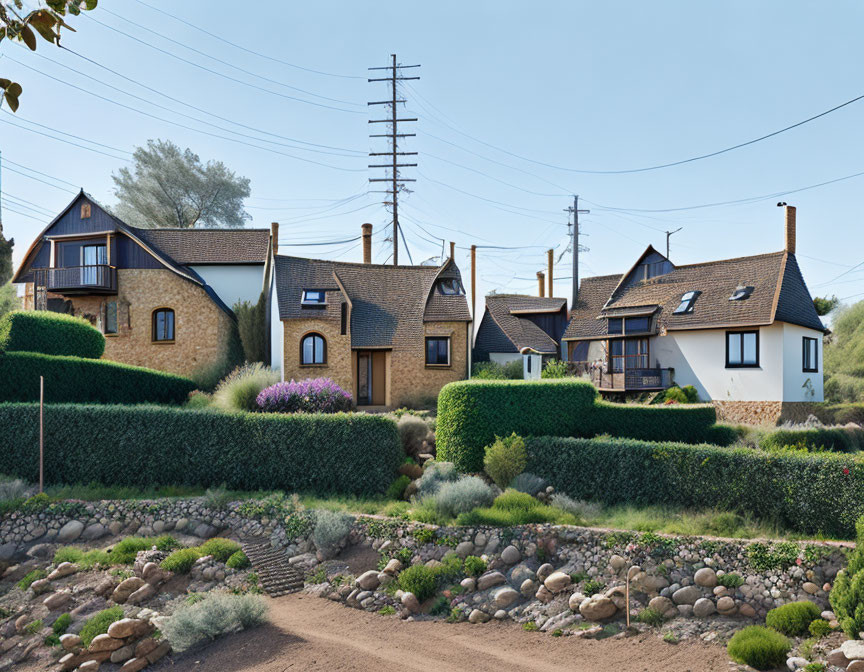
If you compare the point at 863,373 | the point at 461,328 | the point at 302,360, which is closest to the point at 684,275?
the point at 461,328

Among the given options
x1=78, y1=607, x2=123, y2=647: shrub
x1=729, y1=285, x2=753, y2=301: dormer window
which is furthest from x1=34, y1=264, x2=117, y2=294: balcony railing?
x1=729, y1=285, x2=753, y2=301: dormer window

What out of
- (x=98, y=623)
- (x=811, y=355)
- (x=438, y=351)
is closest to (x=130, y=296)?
(x=438, y=351)

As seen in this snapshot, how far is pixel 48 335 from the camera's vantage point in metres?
18.3

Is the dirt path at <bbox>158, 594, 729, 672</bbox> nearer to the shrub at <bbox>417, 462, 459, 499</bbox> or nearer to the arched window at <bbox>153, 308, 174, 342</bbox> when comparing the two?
the shrub at <bbox>417, 462, 459, 499</bbox>

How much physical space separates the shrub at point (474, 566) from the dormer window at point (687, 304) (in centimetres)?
1876

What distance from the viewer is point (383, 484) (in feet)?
48.1

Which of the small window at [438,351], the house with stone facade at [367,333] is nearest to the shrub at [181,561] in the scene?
the house with stone facade at [367,333]

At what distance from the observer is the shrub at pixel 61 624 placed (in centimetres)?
1003

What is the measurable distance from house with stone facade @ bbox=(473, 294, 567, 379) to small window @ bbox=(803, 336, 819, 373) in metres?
10.9

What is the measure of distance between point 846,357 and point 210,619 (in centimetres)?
3697

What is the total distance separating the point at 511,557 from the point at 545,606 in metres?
1.14

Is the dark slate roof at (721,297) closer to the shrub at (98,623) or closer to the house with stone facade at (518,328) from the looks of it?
the house with stone facade at (518,328)

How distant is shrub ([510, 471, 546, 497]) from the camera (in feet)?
44.7

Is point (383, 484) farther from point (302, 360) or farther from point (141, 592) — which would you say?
point (302, 360)
